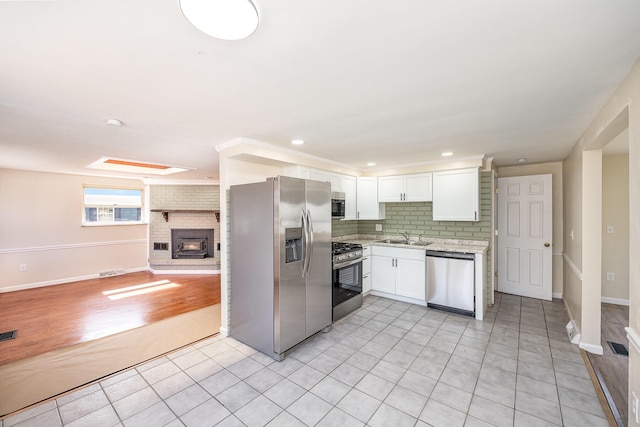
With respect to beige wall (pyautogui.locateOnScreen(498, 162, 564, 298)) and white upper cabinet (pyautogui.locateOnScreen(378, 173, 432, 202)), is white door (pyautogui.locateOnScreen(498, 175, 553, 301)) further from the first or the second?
white upper cabinet (pyautogui.locateOnScreen(378, 173, 432, 202))

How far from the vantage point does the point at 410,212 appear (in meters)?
4.92

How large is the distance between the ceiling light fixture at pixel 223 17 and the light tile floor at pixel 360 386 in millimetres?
2405

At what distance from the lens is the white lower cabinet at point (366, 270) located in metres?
4.43

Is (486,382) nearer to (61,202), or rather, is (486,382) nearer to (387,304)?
(387,304)

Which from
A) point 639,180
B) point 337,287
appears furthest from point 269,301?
point 639,180

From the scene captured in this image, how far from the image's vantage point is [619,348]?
9.25ft

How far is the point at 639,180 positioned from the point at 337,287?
9.43 feet

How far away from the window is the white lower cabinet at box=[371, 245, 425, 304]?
5.97 metres

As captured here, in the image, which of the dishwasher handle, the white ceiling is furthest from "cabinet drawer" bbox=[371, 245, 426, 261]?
the white ceiling

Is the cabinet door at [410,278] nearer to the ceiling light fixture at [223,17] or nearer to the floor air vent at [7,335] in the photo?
the ceiling light fixture at [223,17]

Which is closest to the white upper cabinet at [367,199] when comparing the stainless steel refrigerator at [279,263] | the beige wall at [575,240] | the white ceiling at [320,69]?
the stainless steel refrigerator at [279,263]

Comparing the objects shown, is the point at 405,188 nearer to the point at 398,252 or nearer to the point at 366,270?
the point at 398,252

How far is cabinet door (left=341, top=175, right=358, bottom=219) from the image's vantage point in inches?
183

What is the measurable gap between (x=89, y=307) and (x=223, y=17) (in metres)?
5.07
